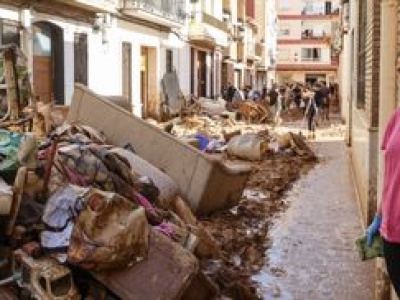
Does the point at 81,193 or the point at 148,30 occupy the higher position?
the point at 148,30

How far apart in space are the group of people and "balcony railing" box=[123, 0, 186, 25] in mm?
4333

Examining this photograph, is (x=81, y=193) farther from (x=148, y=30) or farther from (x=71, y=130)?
(x=148, y=30)

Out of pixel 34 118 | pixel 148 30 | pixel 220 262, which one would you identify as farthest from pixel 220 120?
pixel 220 262

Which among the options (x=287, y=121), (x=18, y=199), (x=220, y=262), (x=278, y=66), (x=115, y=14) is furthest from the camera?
(x=278, y=66)

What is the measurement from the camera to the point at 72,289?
494cm

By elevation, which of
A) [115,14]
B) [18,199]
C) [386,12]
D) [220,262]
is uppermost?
[115,14]

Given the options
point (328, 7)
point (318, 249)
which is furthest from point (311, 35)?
point (318, 249)

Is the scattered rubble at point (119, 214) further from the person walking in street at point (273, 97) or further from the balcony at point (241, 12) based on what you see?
the balcony at point (241, 12)

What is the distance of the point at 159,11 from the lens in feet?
89.9

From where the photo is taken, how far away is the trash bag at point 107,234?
4.93m

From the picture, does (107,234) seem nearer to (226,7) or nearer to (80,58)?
(80,58)

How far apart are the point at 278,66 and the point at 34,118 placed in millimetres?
72571

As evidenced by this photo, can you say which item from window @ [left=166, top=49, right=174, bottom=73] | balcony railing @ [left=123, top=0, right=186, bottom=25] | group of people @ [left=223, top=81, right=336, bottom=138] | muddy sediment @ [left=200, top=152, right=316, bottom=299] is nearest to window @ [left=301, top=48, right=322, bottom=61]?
group of people @ [left=223, top=81, right=336, bottom=138]

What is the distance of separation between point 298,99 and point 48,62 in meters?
21.0
